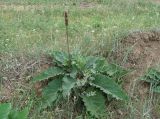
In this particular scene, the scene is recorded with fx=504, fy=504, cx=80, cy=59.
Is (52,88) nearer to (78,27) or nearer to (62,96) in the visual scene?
(62,96)

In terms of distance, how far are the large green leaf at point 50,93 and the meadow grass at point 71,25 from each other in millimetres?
92

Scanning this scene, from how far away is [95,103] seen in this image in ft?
16.6

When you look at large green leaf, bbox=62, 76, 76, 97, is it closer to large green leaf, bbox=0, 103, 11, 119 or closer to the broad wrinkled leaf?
large green leaf, bbox=0, 103, 11, 119

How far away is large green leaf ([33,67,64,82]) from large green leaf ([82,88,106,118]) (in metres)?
0.37

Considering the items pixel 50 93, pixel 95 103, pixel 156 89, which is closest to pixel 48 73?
pixel 50 93

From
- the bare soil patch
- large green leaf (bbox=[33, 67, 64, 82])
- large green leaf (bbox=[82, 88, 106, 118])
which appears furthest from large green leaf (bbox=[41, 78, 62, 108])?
the bare soil patch

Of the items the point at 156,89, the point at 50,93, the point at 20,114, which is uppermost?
the point at 20,114

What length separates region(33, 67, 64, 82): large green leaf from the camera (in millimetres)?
5082

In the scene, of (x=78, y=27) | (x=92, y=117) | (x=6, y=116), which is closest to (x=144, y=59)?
(x=92, y=117)

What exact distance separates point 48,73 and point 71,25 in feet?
8.44

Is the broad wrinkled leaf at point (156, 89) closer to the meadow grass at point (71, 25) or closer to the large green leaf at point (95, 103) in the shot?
the meadow grass at point (71, 25)

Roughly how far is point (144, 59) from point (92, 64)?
0.91 meters

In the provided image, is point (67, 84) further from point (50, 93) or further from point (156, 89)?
point (156, 89)

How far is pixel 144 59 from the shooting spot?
5.93m
